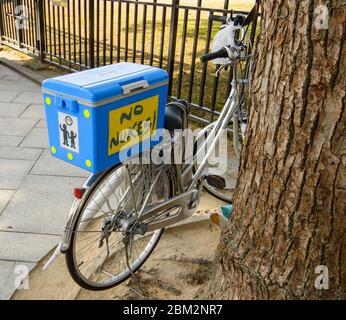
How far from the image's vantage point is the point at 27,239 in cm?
279

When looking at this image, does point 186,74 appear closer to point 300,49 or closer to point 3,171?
point 3,171

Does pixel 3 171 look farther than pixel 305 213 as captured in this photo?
Yes

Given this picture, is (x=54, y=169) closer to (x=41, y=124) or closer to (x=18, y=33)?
(x=41, y=124)

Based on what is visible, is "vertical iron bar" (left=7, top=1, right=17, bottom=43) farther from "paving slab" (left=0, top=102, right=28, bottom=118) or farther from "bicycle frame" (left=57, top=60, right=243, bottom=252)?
"bicycle frame" (left=57, top=60, right=243, bottom=252)

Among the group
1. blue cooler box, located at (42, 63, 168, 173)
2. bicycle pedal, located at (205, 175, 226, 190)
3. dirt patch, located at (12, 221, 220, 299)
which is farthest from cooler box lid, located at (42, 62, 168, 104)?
bicycle pedal, located at (205, 175, 226, 190)

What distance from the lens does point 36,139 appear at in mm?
4270

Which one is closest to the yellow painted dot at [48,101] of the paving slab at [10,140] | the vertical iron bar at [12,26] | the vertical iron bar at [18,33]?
the paving slab at [10,140]

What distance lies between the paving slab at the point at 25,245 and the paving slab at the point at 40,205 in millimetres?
57

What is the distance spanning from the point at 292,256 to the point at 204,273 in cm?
101

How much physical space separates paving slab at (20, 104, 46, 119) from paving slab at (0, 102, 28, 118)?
60mm

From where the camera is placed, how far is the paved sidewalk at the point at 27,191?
2656 mm

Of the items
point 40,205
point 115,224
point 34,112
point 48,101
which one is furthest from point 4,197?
point 34,112

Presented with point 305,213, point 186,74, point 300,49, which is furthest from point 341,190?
point 186,74

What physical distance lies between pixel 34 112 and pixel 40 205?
2130 mm
